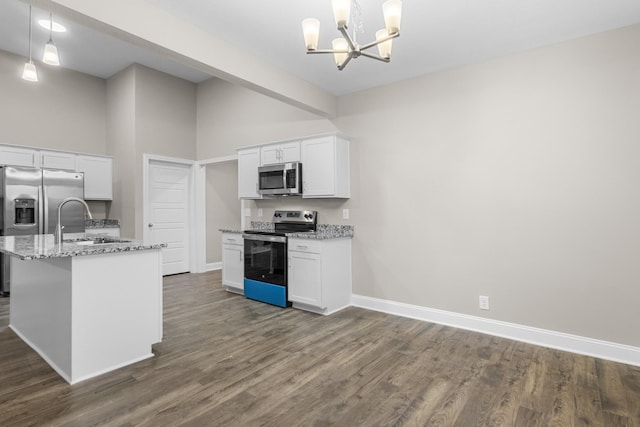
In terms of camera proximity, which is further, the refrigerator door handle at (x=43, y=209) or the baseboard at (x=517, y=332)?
the refrigerator door handle at (x=43, y=209)

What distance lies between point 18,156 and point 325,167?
13.9 ft

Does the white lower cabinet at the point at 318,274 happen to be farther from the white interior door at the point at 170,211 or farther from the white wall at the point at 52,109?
the white wall at the point at 52,109

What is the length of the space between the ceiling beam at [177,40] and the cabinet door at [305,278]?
5.82ft

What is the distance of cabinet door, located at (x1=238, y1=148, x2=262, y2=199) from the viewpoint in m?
4.75

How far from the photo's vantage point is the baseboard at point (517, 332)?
268cm

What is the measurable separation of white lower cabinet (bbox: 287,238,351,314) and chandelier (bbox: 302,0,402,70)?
2.13 meters

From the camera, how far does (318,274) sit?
12.3 ft

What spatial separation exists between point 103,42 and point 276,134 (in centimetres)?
260

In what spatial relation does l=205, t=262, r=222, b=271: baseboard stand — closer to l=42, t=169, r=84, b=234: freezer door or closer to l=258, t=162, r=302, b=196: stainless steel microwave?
l=42, t=169, r=84, b=234: freezer door

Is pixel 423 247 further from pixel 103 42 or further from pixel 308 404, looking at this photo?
pixel 103 42

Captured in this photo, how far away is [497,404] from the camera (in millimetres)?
2066

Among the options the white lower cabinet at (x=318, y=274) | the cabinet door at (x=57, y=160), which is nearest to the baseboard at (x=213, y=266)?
the cabinet door at (x=57, y=160)

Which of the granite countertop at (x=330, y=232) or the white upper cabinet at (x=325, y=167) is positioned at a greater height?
the white upper cabinet at (x=325, y=167)

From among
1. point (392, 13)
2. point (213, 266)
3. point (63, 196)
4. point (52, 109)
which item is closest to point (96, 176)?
point (63, 196)
